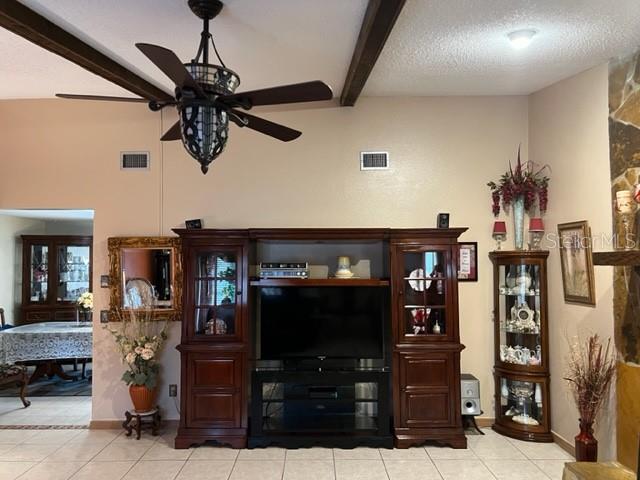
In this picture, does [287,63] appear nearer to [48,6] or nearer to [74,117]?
[48,6]

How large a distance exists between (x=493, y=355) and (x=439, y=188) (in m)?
1.79

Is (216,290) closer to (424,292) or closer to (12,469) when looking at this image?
(424,292)

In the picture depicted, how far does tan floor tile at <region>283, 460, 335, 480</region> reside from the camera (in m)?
3.54

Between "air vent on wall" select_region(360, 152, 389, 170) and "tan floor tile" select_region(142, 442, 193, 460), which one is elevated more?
"air vent on wall" select_region(360, 152, 389, 170)

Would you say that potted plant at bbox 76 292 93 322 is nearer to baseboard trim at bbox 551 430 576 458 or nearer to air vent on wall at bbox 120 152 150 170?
air vent on wall at bbox 120 152 150 170

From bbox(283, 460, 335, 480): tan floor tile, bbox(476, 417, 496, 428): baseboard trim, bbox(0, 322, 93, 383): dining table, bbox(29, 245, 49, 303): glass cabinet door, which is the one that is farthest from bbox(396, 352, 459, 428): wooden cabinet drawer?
bbox(29, 245, 49, 303): glass cabinet door

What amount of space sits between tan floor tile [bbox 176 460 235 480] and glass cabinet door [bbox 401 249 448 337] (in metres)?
1.90

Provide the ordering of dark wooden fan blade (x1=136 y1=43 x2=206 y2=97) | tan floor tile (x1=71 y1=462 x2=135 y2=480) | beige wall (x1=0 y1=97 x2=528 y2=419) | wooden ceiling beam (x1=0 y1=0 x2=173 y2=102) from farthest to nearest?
beige wall (x1=0 y1=97 x2=528 y2=419) → tan floor tile (x1=71 y1=462 x2=135 y2=480) → wooden ceiling beam (x1=0 y1=0 x2=173 y2=102) → dark wooden fan blade (x1=136 y1=43 x2=206 y2=97)

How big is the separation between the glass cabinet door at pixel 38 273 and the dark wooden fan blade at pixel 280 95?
24.7 ft

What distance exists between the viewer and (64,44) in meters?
3.29

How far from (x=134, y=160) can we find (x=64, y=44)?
1.63 meters

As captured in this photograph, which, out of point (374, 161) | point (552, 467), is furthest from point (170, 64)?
point (552, 467)

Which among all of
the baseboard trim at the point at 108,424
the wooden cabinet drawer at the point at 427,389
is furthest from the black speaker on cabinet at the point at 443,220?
the baseboard trim at the point at 108,424

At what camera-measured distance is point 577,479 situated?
304cm
